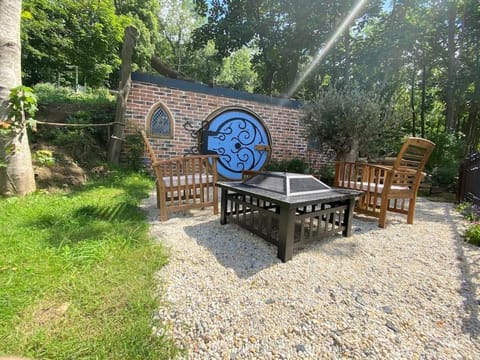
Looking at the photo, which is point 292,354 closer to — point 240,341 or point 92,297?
point 240,341

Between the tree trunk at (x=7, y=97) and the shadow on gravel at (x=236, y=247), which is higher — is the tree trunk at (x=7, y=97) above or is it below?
above

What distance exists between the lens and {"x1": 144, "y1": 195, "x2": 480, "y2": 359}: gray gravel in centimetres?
104

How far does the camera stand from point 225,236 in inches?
87.4

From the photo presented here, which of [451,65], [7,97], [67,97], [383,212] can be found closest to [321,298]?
[383,212]

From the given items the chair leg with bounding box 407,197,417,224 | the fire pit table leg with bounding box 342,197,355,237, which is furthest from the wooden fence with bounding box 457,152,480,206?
the fire pit table leg with bounding box 342,197,355,237

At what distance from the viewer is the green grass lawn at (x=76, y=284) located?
955 millimetres

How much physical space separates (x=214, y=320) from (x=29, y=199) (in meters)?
2.73

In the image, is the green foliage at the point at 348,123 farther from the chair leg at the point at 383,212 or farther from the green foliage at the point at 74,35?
the green foliage at the point at 74,35

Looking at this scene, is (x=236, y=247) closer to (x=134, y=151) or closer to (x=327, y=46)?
(x=134, y=151)

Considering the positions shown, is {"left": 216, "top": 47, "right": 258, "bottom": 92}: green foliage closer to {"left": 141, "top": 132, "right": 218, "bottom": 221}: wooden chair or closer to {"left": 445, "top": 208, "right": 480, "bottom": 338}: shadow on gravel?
{"left": 141, "top": 132, "right": 218, "bottom": 221}: wooden chair

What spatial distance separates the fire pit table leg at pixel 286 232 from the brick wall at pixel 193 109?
3842 mm

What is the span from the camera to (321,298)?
1.37 meters

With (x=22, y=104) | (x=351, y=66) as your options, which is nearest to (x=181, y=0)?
(x=351, y=66)

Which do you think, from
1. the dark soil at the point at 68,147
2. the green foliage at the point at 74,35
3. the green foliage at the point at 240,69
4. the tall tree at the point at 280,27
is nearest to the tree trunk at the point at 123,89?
the dark soil at the point at 68,147
